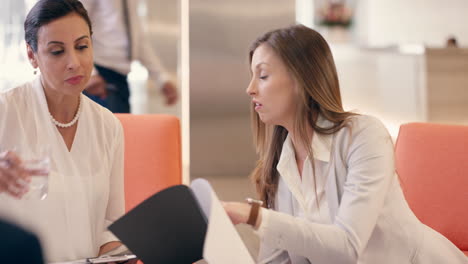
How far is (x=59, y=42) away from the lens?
61.6 inches

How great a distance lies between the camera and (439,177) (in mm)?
1832

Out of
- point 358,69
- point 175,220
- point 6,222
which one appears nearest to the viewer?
point 6,222

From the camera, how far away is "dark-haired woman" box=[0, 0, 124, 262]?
1.50 m

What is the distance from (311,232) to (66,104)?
77 cm

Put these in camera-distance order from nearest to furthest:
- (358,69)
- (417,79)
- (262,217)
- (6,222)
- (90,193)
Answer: (6,222), (262,217), (90,193), (417,79), (358,69)

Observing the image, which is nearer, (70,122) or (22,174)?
(22,174)

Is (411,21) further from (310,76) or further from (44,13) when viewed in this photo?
(44,13)

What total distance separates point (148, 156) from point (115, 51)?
1.13m

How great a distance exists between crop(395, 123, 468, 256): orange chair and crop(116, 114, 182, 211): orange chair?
74 cm

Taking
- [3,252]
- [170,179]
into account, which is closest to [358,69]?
[170,179]

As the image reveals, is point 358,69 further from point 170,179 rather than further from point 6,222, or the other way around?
point 6,222

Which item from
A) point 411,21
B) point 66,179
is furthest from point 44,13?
point 411,21

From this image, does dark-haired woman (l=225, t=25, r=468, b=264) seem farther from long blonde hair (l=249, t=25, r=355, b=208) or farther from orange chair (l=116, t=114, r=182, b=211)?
orange chair (l=116, t=114, r=182, b=211)

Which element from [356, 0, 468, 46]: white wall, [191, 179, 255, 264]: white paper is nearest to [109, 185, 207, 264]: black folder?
[191, 179, 255, 264]: white paper
